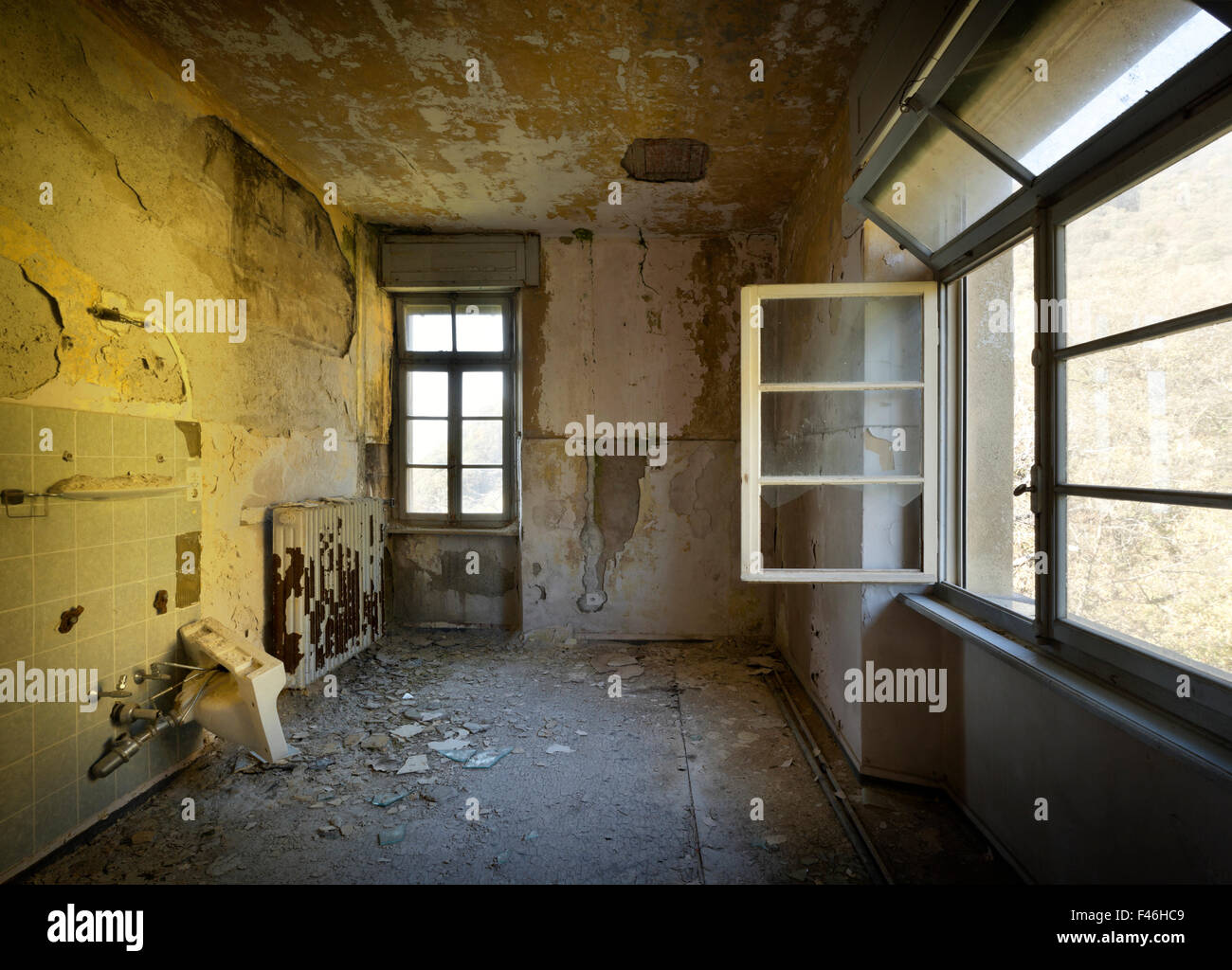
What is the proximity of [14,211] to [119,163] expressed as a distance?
0.49 meters

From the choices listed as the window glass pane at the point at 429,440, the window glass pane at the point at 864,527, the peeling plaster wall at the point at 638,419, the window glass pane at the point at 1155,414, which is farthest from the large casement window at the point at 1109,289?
the window glass pane at the point at 429,440

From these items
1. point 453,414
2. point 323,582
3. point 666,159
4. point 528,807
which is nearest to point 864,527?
point 528,807

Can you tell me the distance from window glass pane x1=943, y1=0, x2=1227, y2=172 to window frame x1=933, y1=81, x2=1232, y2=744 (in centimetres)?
5

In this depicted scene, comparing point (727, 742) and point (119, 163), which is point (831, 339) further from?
point (119, 163)

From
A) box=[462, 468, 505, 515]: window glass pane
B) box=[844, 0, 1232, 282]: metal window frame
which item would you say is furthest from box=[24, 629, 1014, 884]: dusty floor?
box=[844, 0, 1232, 282]: metal window frame

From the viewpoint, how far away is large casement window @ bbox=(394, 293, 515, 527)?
168 inches

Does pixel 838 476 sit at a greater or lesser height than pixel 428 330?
lesser

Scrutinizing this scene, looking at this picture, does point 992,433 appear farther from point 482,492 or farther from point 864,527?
point 482,492

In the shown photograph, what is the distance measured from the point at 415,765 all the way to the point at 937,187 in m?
2.79

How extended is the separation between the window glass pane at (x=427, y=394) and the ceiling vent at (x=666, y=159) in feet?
6.52

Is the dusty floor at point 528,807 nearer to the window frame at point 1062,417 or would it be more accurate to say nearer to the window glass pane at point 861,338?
the window frame at point 1062,417

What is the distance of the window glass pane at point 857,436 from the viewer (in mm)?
2246

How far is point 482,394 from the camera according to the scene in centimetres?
428

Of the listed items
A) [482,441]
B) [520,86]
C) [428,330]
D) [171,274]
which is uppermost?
[520,86]
